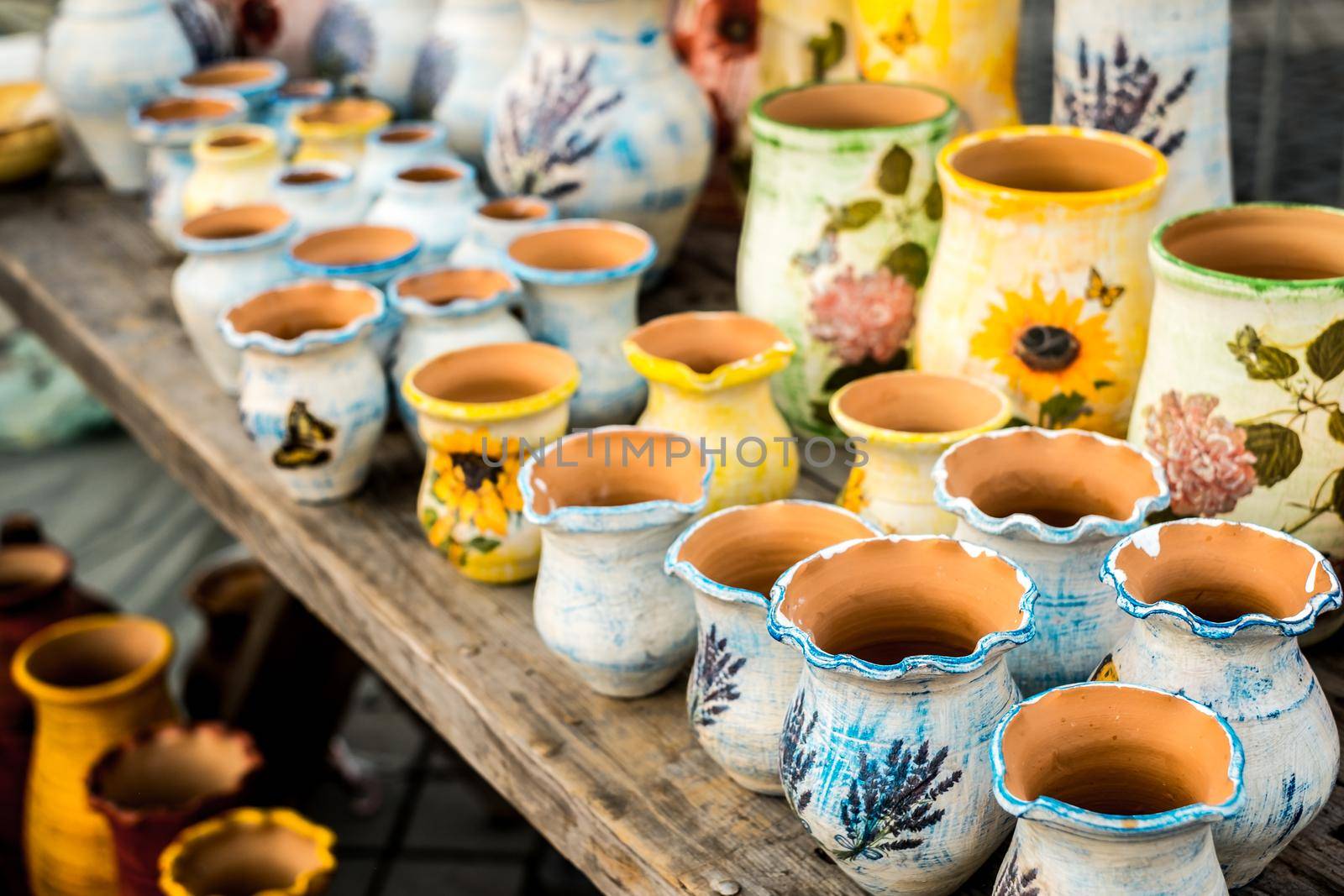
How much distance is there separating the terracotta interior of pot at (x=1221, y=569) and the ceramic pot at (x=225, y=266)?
788 mm

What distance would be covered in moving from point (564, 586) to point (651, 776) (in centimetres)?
12

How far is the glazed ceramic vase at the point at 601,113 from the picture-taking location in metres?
1.18

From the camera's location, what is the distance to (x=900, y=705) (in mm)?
592

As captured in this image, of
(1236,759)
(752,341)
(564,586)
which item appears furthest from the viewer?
(752,341)

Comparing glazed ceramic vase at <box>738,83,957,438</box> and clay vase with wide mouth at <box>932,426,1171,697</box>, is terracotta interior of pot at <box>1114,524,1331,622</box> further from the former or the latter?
glazed ceramic vase at <box>738,83,957,438</box>

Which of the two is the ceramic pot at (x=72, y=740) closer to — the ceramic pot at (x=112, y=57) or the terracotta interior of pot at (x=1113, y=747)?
the ceramic pot at (x=112, y=57)

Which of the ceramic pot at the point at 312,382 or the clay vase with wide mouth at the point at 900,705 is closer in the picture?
the clay vase with wide mouth at the point at 900,705

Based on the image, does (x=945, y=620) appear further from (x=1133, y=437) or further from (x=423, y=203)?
(x=423, y=203)

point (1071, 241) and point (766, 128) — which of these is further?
point (766, 128)

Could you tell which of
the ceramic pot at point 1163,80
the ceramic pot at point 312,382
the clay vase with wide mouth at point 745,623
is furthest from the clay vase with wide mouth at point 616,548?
the ceramic pot at point 1163,80

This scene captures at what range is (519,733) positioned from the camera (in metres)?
0.79

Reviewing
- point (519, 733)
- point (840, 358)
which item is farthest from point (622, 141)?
point (519, 733)

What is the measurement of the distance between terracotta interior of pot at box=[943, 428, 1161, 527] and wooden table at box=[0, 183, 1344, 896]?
18 cm

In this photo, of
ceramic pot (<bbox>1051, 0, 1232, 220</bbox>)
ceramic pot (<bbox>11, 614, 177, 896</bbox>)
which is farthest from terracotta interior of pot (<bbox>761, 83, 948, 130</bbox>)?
ceramic pot (<bbox>11, 614, 177, 896</bbox>)
